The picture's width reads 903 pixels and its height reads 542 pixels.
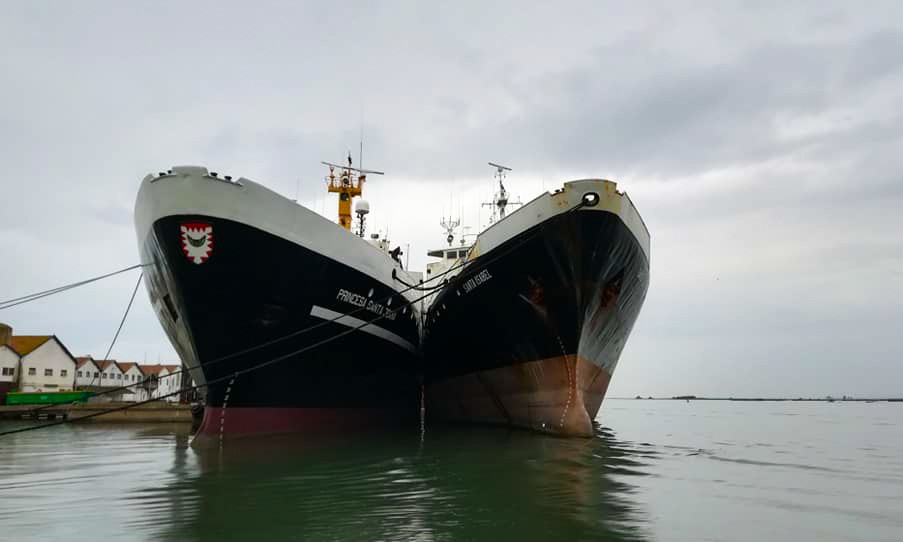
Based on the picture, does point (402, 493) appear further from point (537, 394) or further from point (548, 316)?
point (537, 394)

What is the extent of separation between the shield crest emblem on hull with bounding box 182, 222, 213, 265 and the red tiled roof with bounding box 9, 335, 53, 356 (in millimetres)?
43085

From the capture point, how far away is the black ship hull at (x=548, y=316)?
13.4m

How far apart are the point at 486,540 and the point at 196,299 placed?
962 centimetres

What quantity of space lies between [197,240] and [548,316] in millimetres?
8799

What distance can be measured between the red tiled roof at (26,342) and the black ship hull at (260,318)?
39603 mm

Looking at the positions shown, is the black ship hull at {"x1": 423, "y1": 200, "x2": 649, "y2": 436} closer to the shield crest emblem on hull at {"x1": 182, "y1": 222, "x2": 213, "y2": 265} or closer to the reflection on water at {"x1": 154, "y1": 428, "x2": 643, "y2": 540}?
the reflection on water at {"x1": 154, "y1": 428, "x2": 643, "y2": 540}

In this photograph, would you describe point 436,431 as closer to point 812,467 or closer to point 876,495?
point 812,467

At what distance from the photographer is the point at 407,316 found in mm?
17750

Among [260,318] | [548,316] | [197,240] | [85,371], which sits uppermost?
[197,240]

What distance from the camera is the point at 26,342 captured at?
149 feet

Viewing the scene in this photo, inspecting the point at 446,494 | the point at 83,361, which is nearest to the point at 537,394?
the point at 446,494

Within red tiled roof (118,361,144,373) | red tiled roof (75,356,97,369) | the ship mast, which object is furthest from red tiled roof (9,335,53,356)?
the ship mast

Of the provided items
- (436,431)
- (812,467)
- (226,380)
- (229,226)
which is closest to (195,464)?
(226,380)

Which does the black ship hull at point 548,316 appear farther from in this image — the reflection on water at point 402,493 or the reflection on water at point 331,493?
the reflection on water at point 402,493
